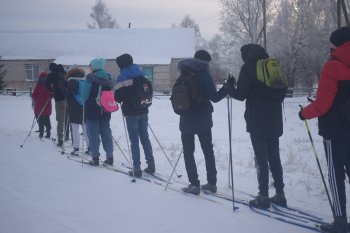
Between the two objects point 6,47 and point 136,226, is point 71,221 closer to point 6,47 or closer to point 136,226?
point 136,226

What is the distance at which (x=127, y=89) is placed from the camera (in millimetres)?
6746

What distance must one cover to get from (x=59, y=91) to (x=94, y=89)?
10.4 ft

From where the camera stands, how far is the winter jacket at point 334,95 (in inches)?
164

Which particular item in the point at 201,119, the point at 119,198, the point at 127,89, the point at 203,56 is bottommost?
the point at 119,198

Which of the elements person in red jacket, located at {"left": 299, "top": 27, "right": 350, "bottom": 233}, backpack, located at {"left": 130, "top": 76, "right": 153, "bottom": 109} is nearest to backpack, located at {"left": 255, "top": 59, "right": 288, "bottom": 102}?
person in red jacket, located at {"left": 299, "top": 27, "right": 350, "bottom": 233}

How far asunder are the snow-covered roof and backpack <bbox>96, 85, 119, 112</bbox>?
102 feet

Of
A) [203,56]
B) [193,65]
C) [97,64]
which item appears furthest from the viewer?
[97,64]

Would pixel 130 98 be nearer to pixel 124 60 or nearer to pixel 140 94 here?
pixel 140 94

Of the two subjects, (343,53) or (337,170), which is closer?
(343,53)

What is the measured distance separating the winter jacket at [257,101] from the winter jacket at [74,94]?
15.1 ft

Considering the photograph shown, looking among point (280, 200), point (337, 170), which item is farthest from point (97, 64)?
point (337, 170)

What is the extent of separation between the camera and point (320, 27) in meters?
34.7

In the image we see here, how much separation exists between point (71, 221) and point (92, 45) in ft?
127

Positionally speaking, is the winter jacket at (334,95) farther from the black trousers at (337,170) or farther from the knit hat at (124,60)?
the knit hat at (124,60)
